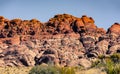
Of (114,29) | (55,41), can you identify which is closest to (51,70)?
(55,41)

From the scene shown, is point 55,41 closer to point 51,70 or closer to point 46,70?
point 46,70

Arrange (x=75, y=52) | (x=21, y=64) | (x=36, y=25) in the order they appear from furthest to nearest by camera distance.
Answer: (x=36, y=25) < (x=75, y=52) < (x=21, y=64)

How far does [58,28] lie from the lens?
10106 cm

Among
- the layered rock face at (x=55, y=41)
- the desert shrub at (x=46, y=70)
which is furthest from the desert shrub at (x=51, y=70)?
the layered rock face at (x=55, y=41)

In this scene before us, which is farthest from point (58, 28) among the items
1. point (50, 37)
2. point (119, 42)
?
point (119, 42)

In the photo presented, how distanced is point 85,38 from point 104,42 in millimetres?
5935

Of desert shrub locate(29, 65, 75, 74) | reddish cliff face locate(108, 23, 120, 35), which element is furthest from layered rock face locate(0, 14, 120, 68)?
desert shrub locate(29, 65, 75, 74)

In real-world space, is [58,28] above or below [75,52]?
above

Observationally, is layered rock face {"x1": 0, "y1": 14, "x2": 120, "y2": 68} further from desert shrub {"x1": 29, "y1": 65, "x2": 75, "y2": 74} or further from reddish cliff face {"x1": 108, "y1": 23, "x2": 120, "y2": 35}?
desert shrub {"x1": 29, "y1": 65, "x2": 75, "y2": 74}

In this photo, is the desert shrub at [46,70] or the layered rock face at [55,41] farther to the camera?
the layered rock face at [55,41]

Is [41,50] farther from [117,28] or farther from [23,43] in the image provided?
[117,28]

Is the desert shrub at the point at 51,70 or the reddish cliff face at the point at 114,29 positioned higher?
the reddish cliff face at the point at 114,29

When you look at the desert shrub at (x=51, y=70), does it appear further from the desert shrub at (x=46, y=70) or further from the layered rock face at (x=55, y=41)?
the layered rock face at (x=55, y=41)

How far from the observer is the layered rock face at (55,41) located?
271 ft
